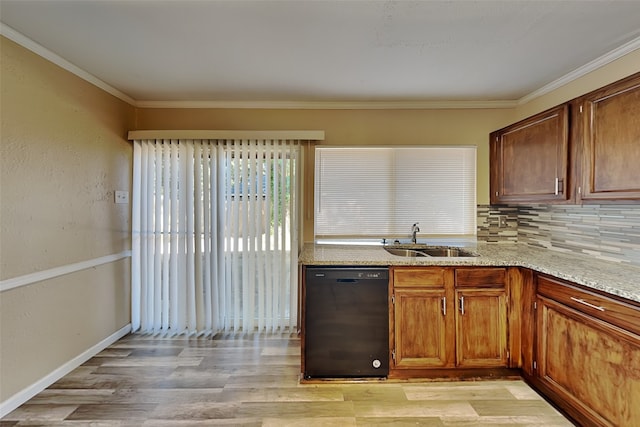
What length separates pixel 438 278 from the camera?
2.18m

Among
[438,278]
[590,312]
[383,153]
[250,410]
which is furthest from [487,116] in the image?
[250,410]

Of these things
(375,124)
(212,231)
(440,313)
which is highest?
(375,124)

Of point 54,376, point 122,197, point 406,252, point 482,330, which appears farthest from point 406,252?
point 54,376

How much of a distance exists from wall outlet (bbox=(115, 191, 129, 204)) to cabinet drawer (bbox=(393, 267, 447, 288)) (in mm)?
2638

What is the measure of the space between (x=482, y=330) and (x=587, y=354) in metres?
0.61

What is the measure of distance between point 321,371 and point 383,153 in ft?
6.94

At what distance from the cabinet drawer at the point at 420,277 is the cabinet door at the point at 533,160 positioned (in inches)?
40.9

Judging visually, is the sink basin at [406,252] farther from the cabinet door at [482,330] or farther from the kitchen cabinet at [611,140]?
the kitchen cabinet at [611,140]

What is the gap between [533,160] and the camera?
239 centimetres

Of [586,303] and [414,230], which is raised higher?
[414,230]

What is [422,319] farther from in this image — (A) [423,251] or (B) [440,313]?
(A) [423,251]

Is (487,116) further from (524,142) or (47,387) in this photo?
(47,387)

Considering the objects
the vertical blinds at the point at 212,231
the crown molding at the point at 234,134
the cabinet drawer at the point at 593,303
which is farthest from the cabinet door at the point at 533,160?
the vertical blinds at the point at 212,231

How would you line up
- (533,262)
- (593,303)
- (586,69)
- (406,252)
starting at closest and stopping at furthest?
(593,303) < (533,262) < (586,69) < (406,252)
